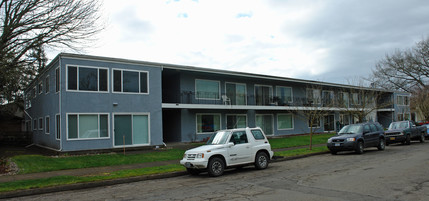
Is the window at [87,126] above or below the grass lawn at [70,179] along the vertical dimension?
above

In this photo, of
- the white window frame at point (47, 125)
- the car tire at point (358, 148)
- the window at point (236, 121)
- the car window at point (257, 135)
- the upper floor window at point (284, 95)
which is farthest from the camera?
the upper floor window at point (284, 95)

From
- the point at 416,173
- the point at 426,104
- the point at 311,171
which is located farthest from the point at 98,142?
the point at 426,104

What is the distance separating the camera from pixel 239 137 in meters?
12.0

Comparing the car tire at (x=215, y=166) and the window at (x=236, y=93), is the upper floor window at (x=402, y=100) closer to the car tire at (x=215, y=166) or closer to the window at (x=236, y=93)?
the window at (x=236, y=93)

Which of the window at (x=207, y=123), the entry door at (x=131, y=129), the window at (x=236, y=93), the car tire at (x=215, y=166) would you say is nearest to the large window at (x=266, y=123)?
the window at (x=236, y=93)

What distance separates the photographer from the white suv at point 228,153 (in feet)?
35.9

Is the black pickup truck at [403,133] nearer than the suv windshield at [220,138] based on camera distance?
No

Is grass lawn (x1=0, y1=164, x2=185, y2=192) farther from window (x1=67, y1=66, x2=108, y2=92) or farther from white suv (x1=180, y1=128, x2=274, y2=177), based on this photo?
window (x1=67, y1=66, x2=108, y2=92)

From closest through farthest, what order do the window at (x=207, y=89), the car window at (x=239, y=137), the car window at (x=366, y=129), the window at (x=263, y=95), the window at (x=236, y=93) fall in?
the car window at (x=239, y=137) < the car window at (x=366, y=129) < the window at (x=207, y=89) < the window at (x=236, y=93) < the window at (x=263, y=95)

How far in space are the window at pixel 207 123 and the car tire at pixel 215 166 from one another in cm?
1326

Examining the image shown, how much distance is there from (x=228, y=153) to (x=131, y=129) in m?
9.99

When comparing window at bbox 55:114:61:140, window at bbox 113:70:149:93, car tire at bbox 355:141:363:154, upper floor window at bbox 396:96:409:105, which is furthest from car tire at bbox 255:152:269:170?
upper floor window at bbox 396:96:409:105

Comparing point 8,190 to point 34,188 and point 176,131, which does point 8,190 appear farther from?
point 176,131

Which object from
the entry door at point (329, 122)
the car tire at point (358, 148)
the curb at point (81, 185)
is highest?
the entry door at point (329, 122)
